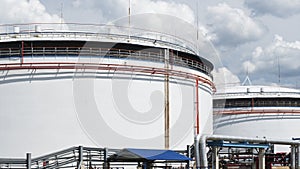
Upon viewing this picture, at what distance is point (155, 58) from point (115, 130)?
5.10 m

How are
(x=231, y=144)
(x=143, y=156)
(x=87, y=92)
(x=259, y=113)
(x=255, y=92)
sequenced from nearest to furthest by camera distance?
(x=143, y=156) → (x=87, y=92) → (x=231, y=144) → (x=259, y=113) → (x=255, y=92)

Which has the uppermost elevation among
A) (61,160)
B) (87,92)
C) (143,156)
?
(87,92)

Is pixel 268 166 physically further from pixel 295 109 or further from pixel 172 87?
pixel 295 109

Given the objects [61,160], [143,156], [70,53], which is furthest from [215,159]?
[70,53]

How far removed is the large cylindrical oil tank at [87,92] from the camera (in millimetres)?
27312

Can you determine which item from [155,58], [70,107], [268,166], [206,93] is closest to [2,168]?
[70,107]

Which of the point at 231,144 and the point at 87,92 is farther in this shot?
the point at 231,144

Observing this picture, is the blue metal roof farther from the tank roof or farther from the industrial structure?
the tank roof

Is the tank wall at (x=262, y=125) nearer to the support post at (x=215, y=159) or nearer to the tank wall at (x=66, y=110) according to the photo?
the support post at (x=215, y=159)

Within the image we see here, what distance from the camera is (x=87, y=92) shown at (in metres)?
27.7

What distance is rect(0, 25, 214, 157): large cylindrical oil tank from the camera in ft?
89.6

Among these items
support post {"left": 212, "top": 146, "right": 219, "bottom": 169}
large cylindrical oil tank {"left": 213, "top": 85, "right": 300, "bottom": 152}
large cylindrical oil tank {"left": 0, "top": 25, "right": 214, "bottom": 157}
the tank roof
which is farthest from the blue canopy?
the tank roof

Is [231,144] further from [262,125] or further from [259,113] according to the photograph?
[259,113]

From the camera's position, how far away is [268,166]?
117ft
